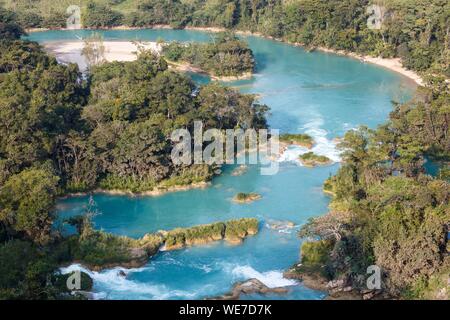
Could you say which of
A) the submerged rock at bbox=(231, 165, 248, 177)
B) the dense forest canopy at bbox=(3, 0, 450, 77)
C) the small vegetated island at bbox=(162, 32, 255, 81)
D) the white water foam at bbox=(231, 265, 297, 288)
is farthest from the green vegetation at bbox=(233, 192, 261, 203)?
the dense forest canopy at bbox=(3, 0, 450, 77)

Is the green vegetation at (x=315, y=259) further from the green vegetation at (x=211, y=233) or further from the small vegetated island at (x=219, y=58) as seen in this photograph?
the small vegetated island at (x=219, y=58)

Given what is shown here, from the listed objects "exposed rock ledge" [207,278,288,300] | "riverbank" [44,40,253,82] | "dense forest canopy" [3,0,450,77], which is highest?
"dense forest canopy" [3,0,450,77]

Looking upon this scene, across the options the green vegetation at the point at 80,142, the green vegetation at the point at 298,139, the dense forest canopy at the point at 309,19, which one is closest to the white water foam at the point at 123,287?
the green vegetation at the point at 80,142

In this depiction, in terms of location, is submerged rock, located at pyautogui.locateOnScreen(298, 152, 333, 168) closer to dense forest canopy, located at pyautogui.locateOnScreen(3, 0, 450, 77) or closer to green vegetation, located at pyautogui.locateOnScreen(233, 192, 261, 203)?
green vegetation, located at pyautogui.locateOnScreen(233, 192, 261, 203)

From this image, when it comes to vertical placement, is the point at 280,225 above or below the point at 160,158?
below

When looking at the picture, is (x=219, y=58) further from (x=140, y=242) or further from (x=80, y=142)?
(x=140, y=242)

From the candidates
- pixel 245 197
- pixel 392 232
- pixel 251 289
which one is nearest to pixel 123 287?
pixel 251 289
